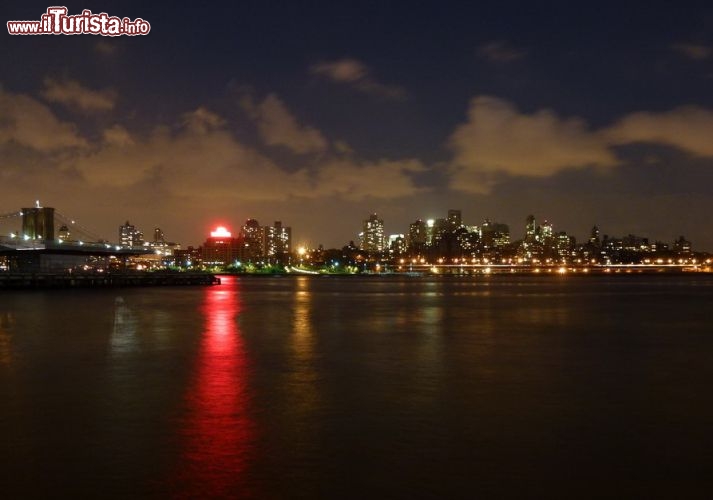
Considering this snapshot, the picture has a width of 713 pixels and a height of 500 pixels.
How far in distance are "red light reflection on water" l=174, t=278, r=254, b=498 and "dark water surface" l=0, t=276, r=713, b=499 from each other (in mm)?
38

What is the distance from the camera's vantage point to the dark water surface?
8859 millimetres

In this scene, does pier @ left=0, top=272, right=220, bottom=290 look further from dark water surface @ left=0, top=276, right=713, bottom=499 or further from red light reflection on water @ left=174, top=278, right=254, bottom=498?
A: red light reflection on water @ left=174, top=278, right=254, bottom=498

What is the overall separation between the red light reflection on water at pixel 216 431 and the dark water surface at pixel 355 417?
0.04 m

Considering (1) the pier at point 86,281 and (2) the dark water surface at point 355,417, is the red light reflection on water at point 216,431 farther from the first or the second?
(1) the pier at point 86,281

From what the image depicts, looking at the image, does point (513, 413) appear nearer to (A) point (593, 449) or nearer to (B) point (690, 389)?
(A) point (593, 449)

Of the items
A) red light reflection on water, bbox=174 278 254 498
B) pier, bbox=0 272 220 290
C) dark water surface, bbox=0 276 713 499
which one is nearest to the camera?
red light reflection on water, bbox=174 278 254 498

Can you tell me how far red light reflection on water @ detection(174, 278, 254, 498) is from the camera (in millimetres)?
8719

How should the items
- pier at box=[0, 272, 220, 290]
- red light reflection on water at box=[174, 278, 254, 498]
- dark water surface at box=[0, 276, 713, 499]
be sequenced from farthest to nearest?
pier at box=[0, 272, 220, 290] → dark water surface at box=[0, 276, 713, 499] → red light reflection on water at box=[174, 278, 254, 498]

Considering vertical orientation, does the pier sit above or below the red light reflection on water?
above

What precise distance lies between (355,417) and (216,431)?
8.40 feet

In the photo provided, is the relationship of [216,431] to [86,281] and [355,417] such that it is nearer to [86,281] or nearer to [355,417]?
[355,417]

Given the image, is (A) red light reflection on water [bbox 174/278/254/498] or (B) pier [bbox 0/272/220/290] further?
(B) pier [bbox 0/272/220/290]

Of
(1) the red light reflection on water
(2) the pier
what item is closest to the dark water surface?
(1) the red light reflection on water

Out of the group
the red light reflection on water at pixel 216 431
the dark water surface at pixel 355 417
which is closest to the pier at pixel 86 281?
the dark water surface at pixel 355 417
